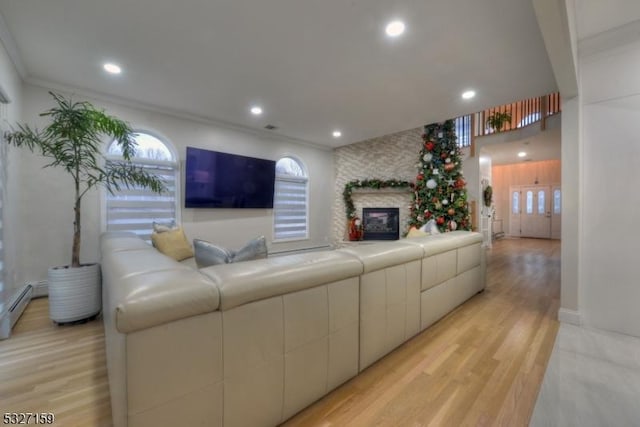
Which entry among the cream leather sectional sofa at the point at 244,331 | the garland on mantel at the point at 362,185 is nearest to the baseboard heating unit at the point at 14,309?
the cream leather sectional sofa at the point at 244,331

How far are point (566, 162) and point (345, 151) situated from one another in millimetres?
4520

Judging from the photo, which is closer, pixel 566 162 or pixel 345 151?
pixel 566 162

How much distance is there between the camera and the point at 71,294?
2.49 m

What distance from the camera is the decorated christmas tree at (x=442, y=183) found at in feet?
16.0

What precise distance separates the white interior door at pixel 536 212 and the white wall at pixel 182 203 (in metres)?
7.71

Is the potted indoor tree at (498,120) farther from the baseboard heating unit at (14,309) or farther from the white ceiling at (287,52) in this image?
the baseboard heating unit at (14,309)

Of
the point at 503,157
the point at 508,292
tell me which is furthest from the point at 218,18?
the point at 503,157

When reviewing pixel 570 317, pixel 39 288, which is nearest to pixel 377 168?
pixel 570 317

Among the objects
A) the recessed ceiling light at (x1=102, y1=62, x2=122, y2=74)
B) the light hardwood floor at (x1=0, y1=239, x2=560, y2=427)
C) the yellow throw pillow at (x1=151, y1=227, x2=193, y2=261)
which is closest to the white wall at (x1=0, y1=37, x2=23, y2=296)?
the light hardwood floor at (x1=0, y1=239, x2=560, y2=427)

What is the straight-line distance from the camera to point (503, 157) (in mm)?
7711

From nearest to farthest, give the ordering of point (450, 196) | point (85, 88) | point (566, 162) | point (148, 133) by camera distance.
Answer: point (566, 162)
point (85, 88)
point (148, 133)
point (450, 196)

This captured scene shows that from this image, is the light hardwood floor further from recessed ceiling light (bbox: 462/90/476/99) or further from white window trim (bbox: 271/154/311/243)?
white window trim (bbox: 271/154/311/243)

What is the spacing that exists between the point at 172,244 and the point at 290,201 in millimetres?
2938

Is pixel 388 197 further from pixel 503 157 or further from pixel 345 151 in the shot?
pixel 503 157
